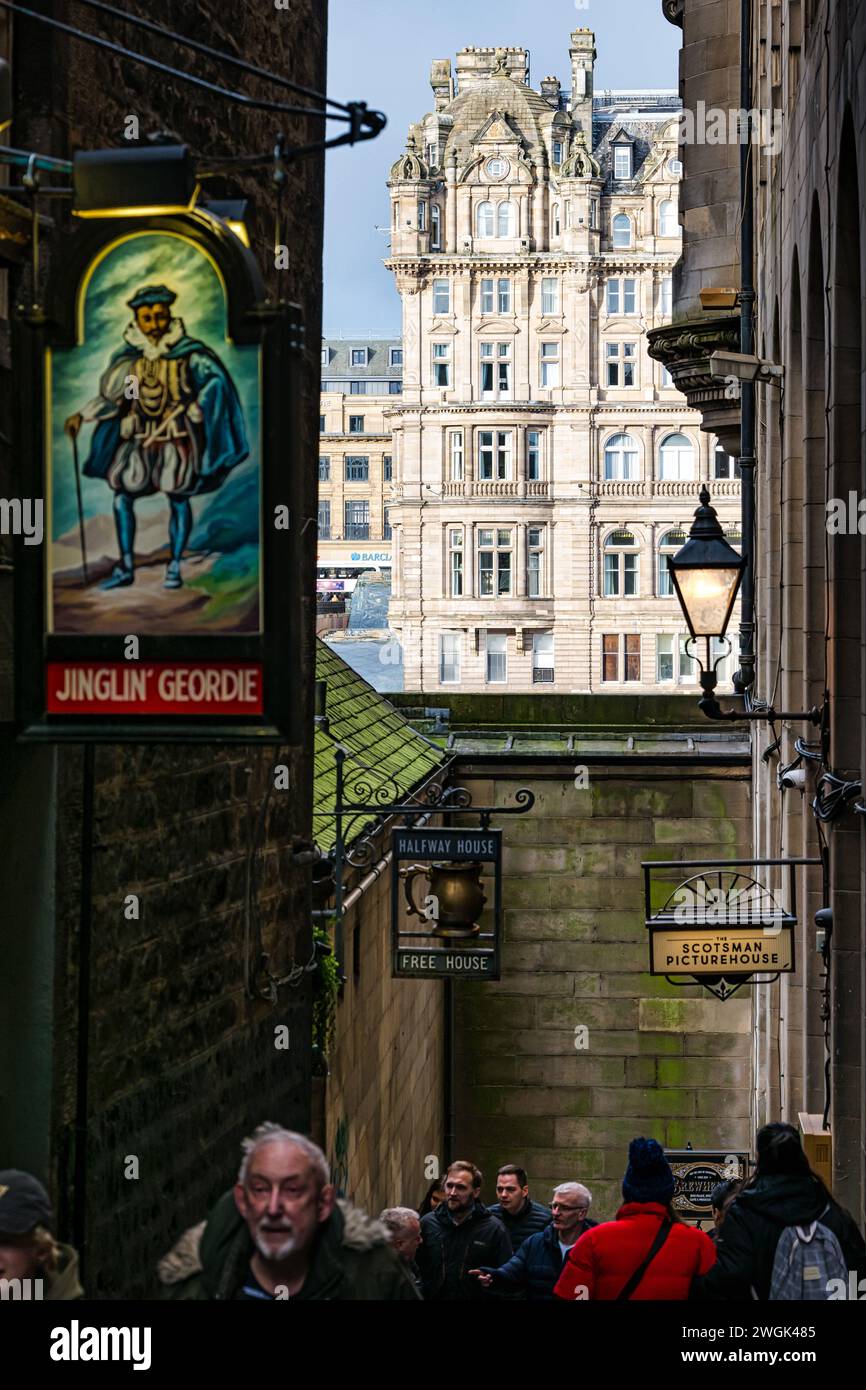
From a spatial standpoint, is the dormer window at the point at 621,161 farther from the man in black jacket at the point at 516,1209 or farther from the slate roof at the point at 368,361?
the man in black jacket at the point at 516,1209

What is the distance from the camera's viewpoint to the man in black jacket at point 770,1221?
5.98m

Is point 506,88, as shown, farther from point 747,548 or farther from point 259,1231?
point 259,1231

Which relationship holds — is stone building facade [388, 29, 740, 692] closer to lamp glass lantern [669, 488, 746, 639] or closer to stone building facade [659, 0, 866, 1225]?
stone building facade [659, 0, 866, 1225]

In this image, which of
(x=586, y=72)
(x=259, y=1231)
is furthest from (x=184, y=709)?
(x=586, y=72)

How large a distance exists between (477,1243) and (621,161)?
5426 cm

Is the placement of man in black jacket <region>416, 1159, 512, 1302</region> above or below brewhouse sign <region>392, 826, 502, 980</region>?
below

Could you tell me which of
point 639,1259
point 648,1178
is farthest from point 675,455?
point 639,1259

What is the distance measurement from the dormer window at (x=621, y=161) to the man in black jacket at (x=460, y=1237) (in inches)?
2107

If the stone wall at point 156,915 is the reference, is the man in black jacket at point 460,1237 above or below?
below

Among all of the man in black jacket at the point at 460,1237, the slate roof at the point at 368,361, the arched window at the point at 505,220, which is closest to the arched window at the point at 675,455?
the arched window at the point at 505,220

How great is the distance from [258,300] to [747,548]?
11.0m

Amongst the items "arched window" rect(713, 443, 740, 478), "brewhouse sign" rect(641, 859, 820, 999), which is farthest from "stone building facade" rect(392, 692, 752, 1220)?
"arched window" rect(713, 443, 740, 478)

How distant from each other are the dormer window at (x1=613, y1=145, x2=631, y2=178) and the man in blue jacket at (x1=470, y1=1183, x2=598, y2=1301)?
54.3m

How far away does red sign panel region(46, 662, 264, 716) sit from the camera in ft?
18.0
